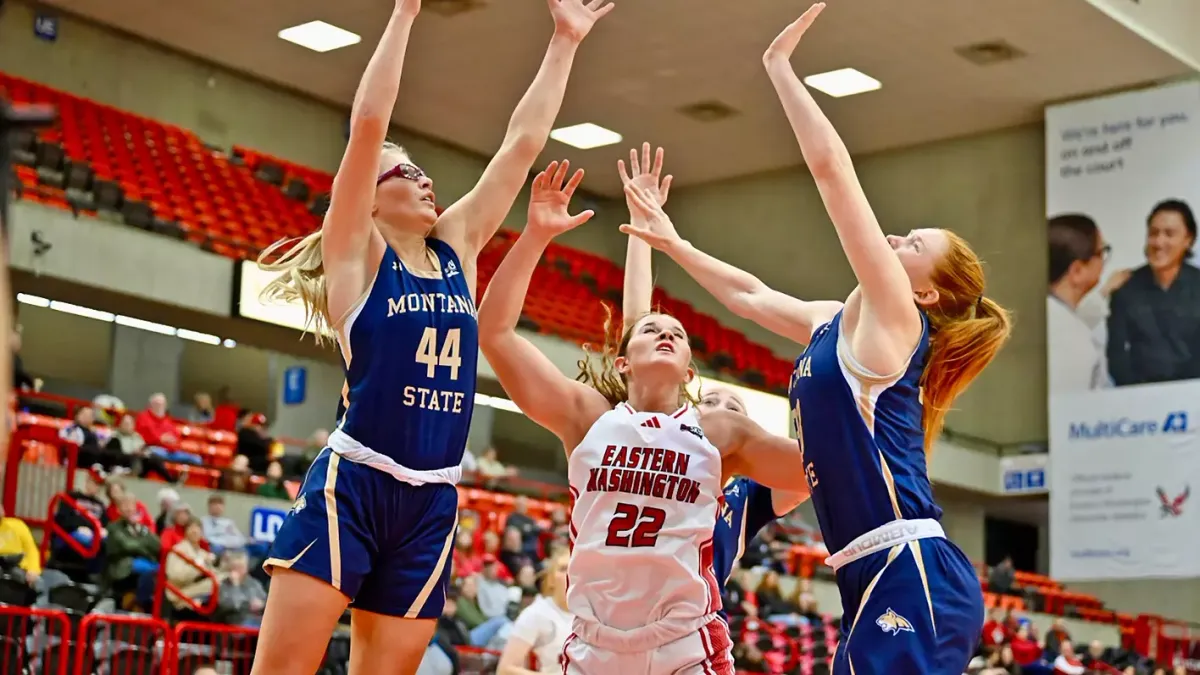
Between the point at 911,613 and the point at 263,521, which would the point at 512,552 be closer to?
the point at 263,521

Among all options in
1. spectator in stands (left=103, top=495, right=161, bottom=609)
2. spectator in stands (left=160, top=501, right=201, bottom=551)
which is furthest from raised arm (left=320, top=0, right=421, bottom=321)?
spectator in stands (left=160, top=501, right=201, bottom=551)

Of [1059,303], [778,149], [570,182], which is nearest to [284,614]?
[570,182]

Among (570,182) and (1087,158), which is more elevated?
(1087,158)

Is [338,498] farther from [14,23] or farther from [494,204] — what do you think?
[14,23]

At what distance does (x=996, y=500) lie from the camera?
25281 millimetres

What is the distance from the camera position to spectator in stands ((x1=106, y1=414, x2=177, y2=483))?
14250 mm

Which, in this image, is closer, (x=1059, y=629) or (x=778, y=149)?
(x=1059, y=629)

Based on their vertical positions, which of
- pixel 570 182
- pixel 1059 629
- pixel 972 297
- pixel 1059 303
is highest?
pixel 1059 303

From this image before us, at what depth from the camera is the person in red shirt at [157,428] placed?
15742 millimetres

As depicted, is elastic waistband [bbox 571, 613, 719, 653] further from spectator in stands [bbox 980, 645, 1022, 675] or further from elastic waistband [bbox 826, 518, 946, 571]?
spectator in stands [bbox 980, 645, 1022, 675]

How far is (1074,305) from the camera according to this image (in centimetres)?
2055

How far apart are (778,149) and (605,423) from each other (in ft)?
64.4

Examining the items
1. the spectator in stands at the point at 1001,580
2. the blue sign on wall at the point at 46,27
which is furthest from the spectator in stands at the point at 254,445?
the spectator in stands at the point at 1001,580

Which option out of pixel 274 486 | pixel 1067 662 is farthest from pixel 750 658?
pixel 1067 662
